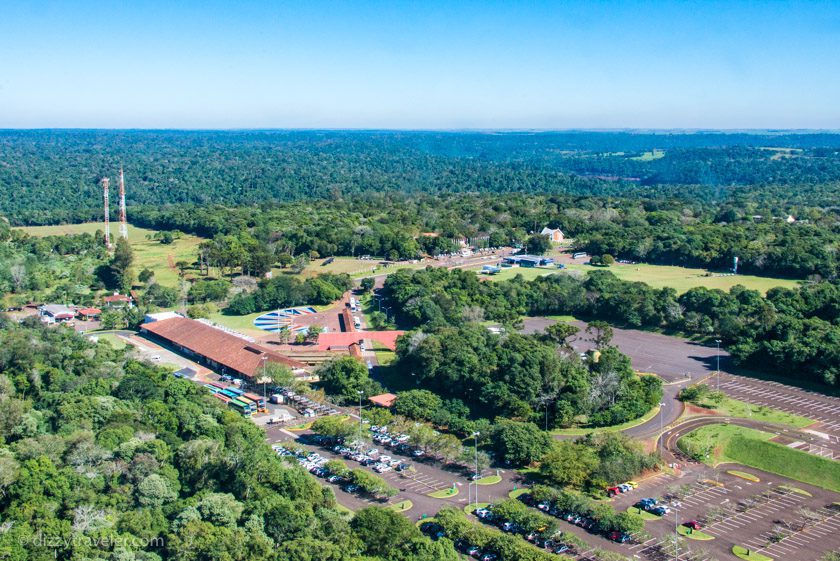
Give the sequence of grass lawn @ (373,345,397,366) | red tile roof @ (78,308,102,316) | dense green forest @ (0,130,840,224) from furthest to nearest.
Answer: dense green forest @ (0,130,840,224)
red tile roof @ (78,308,102,316)
grass lawn @ (373,345,397,366)

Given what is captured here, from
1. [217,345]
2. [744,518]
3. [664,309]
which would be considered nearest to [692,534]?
[744,518]

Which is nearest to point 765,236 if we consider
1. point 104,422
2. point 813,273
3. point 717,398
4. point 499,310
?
point 813,273

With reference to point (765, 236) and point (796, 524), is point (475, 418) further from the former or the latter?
point (765, 236)

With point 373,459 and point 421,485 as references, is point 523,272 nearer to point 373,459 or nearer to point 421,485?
point 373,459

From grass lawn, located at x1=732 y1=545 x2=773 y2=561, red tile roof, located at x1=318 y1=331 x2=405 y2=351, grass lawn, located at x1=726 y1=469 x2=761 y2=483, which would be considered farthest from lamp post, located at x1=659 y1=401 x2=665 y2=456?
red tile roof, located at x1=318 y1=331 x2=405 y2=351

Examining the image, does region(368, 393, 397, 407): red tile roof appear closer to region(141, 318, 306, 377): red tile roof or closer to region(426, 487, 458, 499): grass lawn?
region(141, 318, 306, 377): red tile roof

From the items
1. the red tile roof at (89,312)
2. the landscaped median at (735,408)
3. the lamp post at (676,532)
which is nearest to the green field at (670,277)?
the landscaped median at (735,408)
